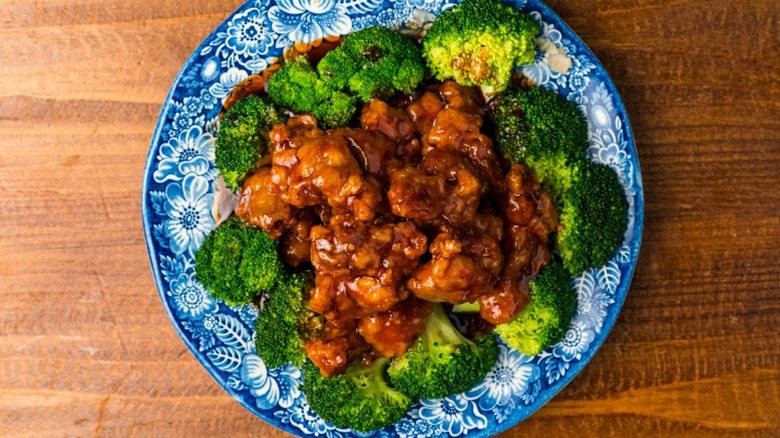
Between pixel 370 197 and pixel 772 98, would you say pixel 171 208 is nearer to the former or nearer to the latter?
pixel 370 197

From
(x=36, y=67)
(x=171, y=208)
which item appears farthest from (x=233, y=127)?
(x=36, y=67)

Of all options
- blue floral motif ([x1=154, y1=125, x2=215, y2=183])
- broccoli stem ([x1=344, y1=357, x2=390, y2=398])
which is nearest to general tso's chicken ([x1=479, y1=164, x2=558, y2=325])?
broccoli stem ([x1=344, y1=357, x2=390, y2=398])

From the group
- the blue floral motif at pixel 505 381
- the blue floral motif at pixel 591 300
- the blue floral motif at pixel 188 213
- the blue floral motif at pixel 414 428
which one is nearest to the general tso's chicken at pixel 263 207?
the blue floral motif at pixel 188 213

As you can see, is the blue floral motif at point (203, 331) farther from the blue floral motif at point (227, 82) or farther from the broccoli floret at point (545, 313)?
the broccoli floret at point (545, 313)

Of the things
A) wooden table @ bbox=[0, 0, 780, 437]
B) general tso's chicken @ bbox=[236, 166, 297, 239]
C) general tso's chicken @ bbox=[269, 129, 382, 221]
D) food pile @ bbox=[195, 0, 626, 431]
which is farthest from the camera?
wooden table @ bbox=[0, 0, 780, 437]

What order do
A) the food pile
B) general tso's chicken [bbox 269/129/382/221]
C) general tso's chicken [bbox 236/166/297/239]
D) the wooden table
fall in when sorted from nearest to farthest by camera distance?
general tso's chicken [bbox 269/129/382/221] < the food pile < general tso's chicken [bbox 236/166/297/239] < the wooden table

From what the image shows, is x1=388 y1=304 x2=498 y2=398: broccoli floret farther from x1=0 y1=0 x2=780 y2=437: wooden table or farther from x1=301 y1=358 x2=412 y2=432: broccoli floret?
x1=0 y1=0 x2=780 y2=437: wooden table

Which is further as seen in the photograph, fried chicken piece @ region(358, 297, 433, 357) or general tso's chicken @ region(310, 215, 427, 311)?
fried chicken piece @ region(358, 297, 433, 357)
